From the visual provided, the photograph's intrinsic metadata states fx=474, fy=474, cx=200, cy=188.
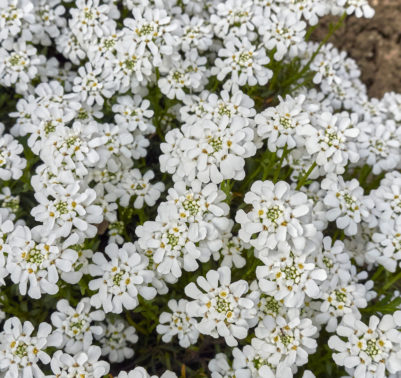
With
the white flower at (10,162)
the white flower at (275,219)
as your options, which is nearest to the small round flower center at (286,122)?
the white flower at (275,219)

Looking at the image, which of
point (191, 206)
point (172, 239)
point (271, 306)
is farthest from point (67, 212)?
point (271, 306)

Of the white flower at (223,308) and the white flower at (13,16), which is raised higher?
the white flower at (13,16)

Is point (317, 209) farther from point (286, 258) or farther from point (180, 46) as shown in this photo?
point (180, 46)

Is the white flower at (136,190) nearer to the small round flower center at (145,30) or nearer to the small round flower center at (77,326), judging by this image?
the small round flower center at (77,326)

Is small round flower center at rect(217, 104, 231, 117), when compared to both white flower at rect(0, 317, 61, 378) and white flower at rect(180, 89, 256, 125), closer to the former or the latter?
white flower at rect(180, 89, 256, 125)

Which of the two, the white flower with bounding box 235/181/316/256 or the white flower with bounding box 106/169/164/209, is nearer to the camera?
the white flower with bounding box 235/181/316/256

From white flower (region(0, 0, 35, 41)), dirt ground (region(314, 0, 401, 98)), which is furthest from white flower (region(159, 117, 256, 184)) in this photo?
dirt ground (region(314, 0, 401, 98))
